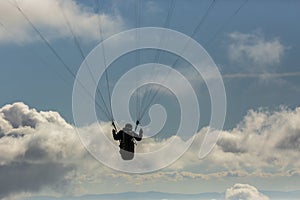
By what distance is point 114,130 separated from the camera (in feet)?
308

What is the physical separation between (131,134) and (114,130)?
1835 millimetres

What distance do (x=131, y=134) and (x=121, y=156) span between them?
109 inches

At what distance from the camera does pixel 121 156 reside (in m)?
95.4

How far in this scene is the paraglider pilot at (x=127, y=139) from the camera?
94062 mm

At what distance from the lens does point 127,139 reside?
309ft

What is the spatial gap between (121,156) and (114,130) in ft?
10.5

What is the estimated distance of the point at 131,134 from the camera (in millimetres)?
94312

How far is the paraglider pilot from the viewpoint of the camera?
309 ft
